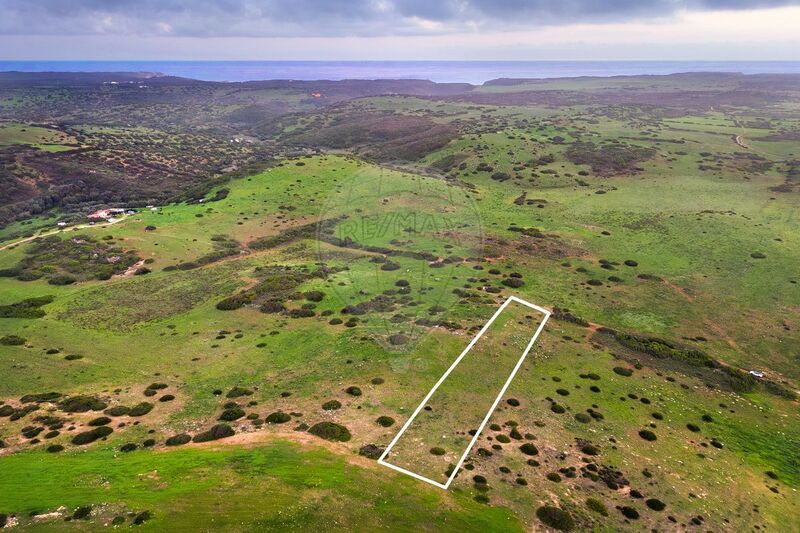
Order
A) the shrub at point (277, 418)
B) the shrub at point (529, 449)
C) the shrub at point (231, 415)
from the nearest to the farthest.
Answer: the shrub at point (529, 449), the shrub at point (277, 418), the shrub at point (231, 415)

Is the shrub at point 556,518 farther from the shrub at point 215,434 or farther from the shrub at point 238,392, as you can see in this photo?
the shrub at point 238,392

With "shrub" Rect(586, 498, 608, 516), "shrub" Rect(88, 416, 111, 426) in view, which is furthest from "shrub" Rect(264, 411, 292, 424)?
"shrub" Rect(586, 498, 608, 516)

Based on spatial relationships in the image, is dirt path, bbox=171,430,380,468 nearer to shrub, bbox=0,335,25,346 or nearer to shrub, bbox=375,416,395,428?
shrub, bbox=375,416,395,428

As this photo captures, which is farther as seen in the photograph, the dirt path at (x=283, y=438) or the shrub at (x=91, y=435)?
the shrub at (x=91, y=435)

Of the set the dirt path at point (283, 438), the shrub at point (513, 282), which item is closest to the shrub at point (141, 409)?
the dirt path at point (283, 438)

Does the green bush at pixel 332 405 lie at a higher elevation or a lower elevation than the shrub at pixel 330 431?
lower

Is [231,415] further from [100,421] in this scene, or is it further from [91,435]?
[100,421]
